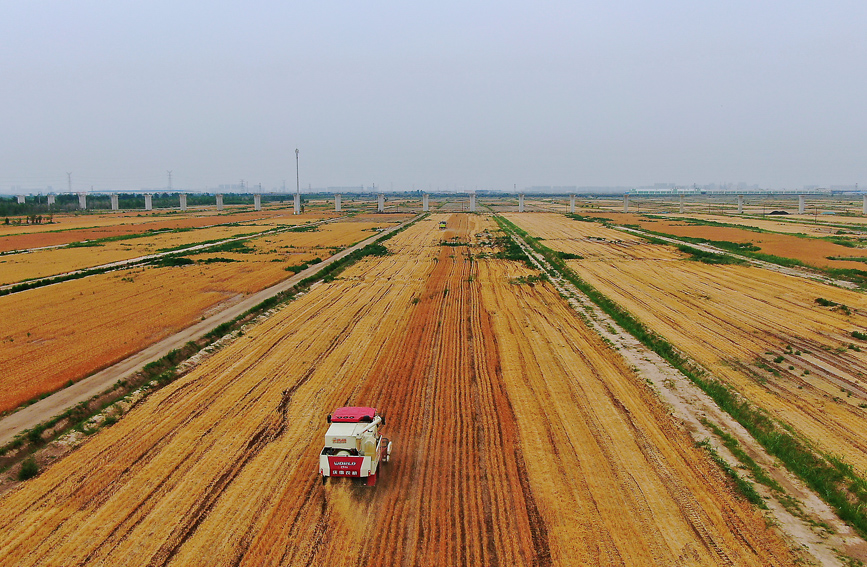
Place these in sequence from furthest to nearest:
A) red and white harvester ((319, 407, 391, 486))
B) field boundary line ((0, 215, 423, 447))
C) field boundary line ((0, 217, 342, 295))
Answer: field boundary line ((0, 217, 342, 295)) < field boundary line ((0, 215, 423, 447)) < red and white harvester ((319, 407, 391, 486))

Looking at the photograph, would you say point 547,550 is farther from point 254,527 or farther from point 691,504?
point 254,527

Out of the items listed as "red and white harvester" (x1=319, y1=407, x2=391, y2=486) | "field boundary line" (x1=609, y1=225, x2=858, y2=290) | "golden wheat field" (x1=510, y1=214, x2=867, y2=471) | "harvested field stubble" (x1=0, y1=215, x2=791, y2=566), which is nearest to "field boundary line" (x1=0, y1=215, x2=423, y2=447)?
"harvested field stubble" (x1=0, y1=215, x2=791, y2=566)

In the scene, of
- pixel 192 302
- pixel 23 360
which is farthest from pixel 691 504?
pixel 192 302

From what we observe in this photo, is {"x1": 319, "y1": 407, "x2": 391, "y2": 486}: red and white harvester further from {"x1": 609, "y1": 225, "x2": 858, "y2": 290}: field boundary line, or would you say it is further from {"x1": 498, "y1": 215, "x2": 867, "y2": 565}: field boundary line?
{"x1": 609, "y1": 225, "x2": 858, "y2": 290}: field boundary line

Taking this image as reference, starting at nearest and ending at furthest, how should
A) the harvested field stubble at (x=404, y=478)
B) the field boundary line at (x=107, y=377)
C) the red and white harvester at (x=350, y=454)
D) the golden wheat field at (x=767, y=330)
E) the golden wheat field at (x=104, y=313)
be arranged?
the harvested field stubble at (x=404, y=478)
the red and white harvester at (x=350, y=454)
the field boundary line at (x=107, y=377)
the golden wheat field at (x=767, y=330)
the golden wheat field at (x=104, y=313)

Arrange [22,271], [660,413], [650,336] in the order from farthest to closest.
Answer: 1. [22,271]
2. [650,336]
3. [660,413]

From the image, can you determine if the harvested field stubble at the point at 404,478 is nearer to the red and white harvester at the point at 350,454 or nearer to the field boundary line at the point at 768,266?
the red and white harvester at the point at 350,454

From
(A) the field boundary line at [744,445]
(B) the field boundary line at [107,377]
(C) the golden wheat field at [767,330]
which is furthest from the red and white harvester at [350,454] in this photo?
(C) the golden wheat field at [767,330]
